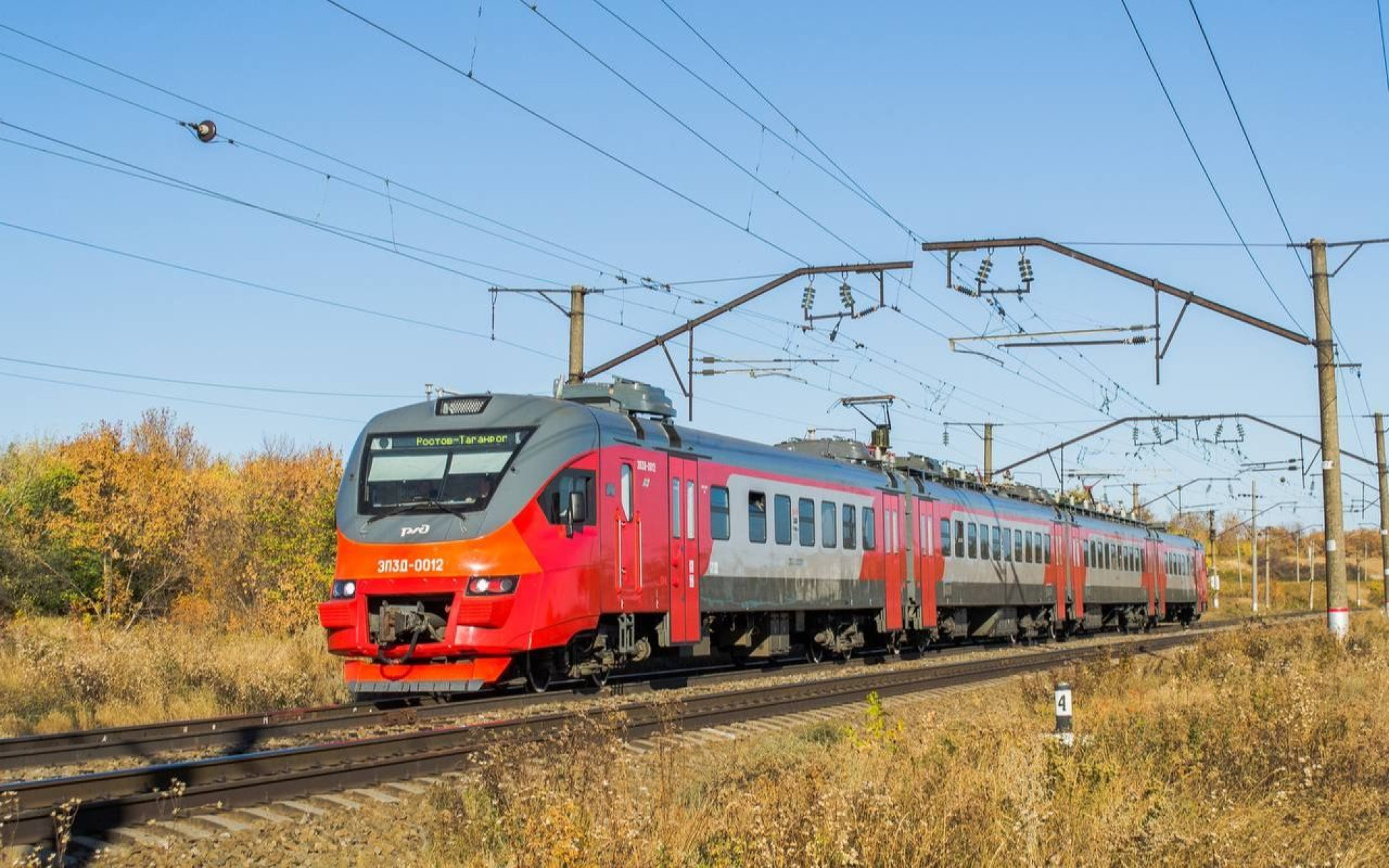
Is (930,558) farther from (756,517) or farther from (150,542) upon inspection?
(150,542)

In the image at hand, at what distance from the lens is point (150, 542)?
49.5m

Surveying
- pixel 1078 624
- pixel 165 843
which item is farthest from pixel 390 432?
pixel 1078 624

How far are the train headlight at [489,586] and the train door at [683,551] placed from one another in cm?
361

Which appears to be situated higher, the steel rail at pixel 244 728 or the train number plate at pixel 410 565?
the train number plate at pixel 410 565

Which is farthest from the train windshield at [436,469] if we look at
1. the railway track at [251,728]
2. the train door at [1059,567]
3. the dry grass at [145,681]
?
the train door at [1059,567]

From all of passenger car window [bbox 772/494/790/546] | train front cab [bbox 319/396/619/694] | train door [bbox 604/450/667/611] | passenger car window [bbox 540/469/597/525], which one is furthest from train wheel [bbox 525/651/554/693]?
passenger car window [bbox 772/494/790/546]

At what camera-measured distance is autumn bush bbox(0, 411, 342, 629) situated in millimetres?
44312

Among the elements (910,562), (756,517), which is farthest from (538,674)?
(910,562)

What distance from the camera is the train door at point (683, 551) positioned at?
18734 mm

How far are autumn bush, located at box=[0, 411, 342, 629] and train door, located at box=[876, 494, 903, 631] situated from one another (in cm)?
2116

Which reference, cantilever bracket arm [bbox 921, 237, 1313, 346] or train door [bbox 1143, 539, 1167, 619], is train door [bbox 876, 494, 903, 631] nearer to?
cantilever bracket arm [bbox 921, 237, 1313, 346]

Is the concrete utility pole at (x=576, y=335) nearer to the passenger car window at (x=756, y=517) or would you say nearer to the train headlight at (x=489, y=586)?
the passenger car window at (x=756, y=517)

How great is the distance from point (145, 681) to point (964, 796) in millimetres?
12429

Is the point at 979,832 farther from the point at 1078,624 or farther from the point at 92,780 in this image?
the point at 1078,624
